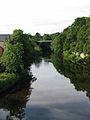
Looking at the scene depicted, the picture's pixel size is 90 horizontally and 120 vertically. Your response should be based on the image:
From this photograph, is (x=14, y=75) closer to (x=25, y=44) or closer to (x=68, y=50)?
(x=25, y=44)

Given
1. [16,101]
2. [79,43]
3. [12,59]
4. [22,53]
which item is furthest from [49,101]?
[79,43]

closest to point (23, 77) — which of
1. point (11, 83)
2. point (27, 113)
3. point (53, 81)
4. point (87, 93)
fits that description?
point (53, 81)

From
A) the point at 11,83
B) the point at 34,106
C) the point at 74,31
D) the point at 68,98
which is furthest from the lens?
the point at 74,31

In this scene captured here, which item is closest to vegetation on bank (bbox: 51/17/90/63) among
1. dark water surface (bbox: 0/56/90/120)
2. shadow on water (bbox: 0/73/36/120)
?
dark water surface (bbox: 0/56/90/120)

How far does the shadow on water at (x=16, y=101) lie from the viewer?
1642 inches

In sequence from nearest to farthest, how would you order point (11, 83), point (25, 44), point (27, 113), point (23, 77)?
point (27, 113) → point (11, 83) → point (23, 77) → point (25, 44)

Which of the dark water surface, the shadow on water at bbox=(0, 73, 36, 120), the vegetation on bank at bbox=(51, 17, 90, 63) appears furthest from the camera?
the vegetation on bank at bbox=(51, 17, 90, 63)

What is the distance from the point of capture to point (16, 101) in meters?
48.8

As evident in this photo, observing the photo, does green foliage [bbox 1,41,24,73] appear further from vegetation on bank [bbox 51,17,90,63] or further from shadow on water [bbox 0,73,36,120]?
vegetation on bank [bbox 51,17,90,63]

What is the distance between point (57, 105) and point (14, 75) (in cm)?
1495

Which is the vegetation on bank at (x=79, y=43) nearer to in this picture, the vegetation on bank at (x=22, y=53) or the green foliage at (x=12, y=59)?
the vegetation on bank at (x=22, y=53)

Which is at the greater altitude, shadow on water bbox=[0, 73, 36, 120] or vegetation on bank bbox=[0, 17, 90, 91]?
vegetation on bank bbox=[0, 17, 90, 91]

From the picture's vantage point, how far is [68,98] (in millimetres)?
51281

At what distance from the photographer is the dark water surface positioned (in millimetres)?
41281
